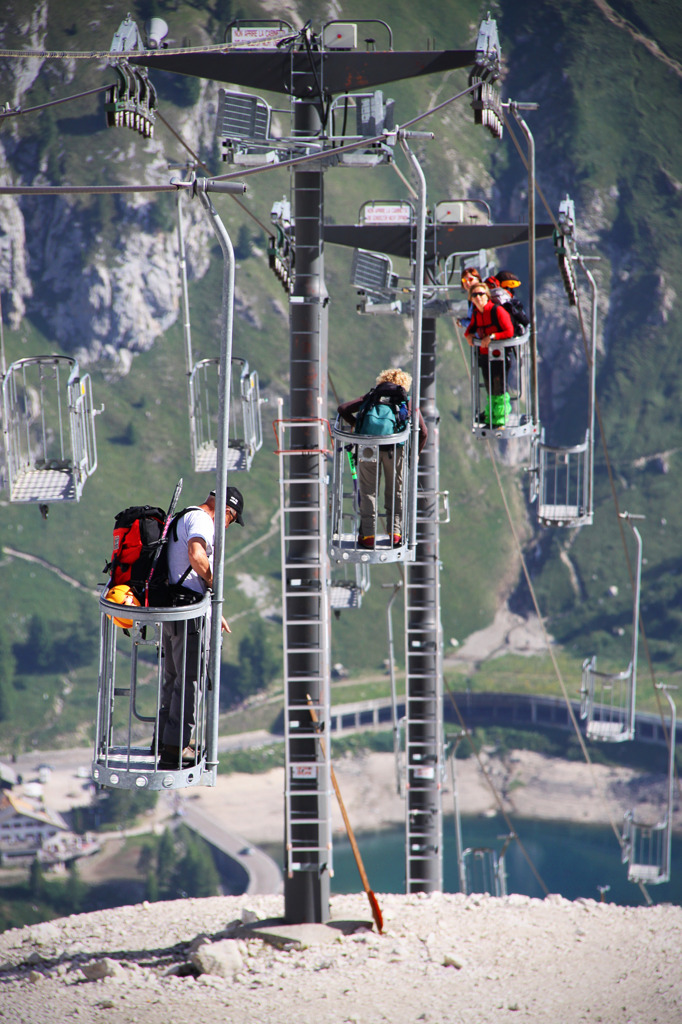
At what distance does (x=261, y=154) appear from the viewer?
404 inches

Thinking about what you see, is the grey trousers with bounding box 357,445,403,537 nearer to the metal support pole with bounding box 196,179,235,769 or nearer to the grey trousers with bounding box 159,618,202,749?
the grey trousers with bounding box 159,618,202,749

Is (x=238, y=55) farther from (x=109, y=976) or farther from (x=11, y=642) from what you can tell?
(x=11, y=642)

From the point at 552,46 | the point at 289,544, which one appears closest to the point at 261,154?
the point at 289,544

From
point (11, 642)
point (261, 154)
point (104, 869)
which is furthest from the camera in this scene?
point (11, 642)

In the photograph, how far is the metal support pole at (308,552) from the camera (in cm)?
1112

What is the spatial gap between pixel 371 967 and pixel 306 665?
284 centimetres

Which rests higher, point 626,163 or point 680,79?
point 680,79

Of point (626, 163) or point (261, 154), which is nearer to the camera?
point (261, 154)

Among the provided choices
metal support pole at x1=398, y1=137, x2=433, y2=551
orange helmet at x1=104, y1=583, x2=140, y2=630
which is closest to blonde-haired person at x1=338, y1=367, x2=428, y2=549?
metal support pole at x1=398, y1=137, x2=433, y2=551

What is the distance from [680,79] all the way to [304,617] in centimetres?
10696

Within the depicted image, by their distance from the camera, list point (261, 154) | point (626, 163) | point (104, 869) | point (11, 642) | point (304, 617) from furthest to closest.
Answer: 1. point (626, 163)
2. point (11, 642)
3. point (104, 869)
4. point (304, 617)
5. point (261, 154)

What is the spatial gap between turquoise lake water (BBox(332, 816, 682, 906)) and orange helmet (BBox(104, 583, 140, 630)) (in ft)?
167

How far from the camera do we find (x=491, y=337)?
11.5 meters

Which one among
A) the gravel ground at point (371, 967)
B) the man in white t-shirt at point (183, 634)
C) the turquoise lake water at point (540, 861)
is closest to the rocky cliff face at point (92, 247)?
the turquoise lake water at point (540, 861)
